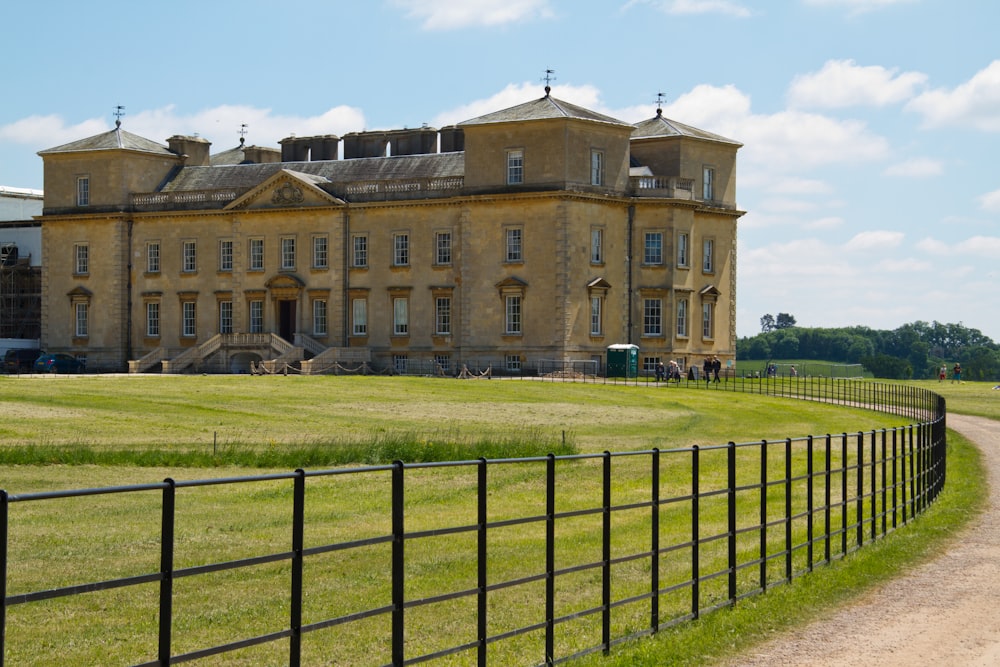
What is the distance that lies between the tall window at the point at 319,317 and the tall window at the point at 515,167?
45.3 ft

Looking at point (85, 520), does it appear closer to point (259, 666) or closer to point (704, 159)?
point (259, 666)

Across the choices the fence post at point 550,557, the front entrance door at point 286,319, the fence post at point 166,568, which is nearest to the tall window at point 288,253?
the front entrance door at point 286,319

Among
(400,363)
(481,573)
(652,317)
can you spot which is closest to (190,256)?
(400,363)

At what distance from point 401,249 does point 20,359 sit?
1034 inches

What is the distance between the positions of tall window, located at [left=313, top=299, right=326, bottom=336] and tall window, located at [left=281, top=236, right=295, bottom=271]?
282cm

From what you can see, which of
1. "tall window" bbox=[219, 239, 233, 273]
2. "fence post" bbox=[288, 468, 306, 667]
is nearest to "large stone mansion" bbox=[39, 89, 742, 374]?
"tall window" bbox=[219, 239, 233, 273]

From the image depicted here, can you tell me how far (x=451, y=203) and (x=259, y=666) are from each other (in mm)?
69209

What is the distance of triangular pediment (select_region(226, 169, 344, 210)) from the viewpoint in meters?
83.4

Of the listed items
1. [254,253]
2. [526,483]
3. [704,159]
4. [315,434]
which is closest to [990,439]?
[315,434]

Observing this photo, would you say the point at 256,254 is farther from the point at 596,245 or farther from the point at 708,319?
the point at 708,319

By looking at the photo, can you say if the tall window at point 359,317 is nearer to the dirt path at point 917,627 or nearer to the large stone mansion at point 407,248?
the large stone mansion at point 407,248

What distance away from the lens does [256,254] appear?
86250mm

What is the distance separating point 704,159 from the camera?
83.6m

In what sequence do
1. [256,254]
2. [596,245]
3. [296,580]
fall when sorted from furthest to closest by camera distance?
1. [256,254]
2. [596,245]
3. [296,580]
